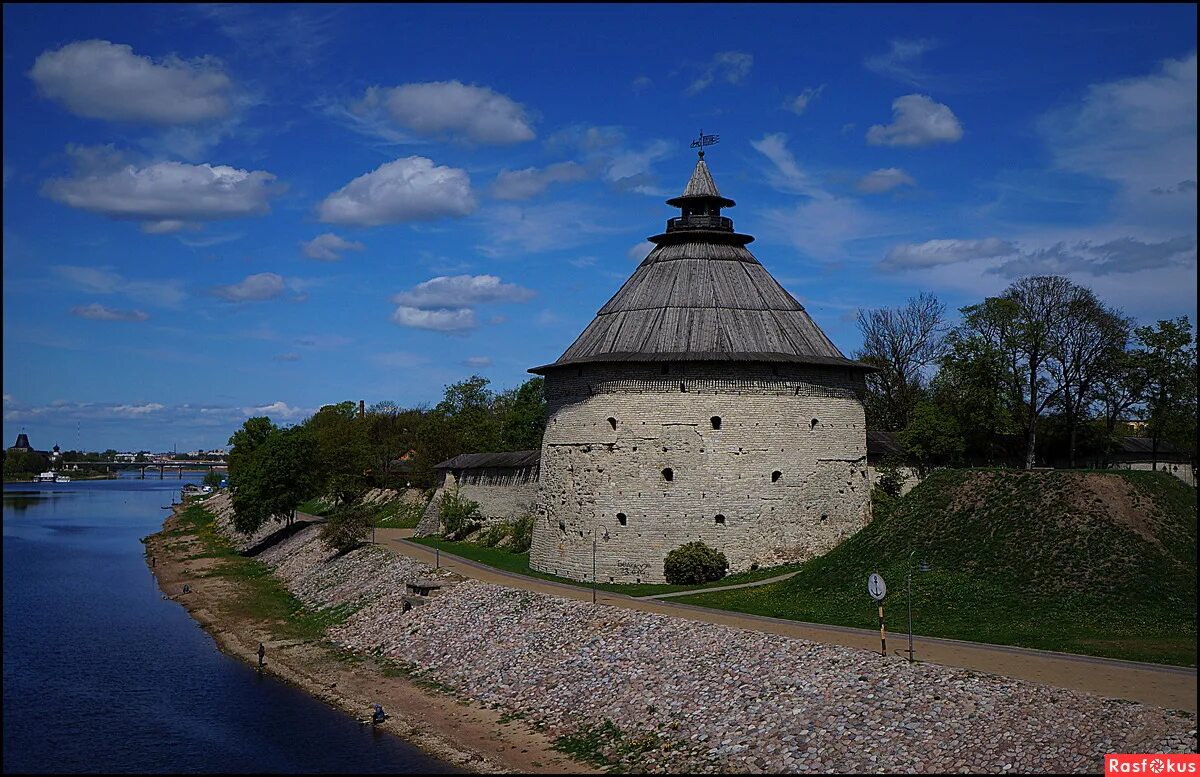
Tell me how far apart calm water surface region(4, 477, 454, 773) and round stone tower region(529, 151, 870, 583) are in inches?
519

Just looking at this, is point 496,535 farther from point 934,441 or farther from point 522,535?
point 934,441

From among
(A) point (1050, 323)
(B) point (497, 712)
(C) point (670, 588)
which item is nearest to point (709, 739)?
(B) point (497, 712)

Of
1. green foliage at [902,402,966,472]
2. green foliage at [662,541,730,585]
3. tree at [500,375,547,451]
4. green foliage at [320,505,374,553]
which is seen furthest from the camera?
tree at [500,375,547,451]

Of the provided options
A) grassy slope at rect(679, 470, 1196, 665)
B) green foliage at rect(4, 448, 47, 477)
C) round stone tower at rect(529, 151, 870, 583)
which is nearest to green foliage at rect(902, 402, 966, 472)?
round stone tower at rect(529, 151, 870, 583)

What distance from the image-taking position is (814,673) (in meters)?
23.6

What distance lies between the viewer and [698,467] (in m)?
38.0

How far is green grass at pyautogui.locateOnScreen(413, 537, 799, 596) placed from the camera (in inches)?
1425

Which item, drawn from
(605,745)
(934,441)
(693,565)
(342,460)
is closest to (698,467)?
(693,565)

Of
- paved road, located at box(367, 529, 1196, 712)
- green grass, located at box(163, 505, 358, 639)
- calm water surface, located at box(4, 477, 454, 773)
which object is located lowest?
calm water surface, located at box(4, 477, 454, 773)

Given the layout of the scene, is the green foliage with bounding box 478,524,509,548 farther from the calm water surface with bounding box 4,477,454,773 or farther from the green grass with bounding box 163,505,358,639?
the calm water surface with bounding box 4,477,454,773

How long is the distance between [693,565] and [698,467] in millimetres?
3554

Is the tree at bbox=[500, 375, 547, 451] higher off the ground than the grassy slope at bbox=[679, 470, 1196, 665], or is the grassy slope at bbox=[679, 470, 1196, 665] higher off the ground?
the tree at bbox=[500, 375, 547, 451]

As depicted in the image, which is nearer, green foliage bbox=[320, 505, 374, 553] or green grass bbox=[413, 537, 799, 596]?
green grass bbox=[413, 537, 799, 596]

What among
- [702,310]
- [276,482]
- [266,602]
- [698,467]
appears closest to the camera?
[698,467]
